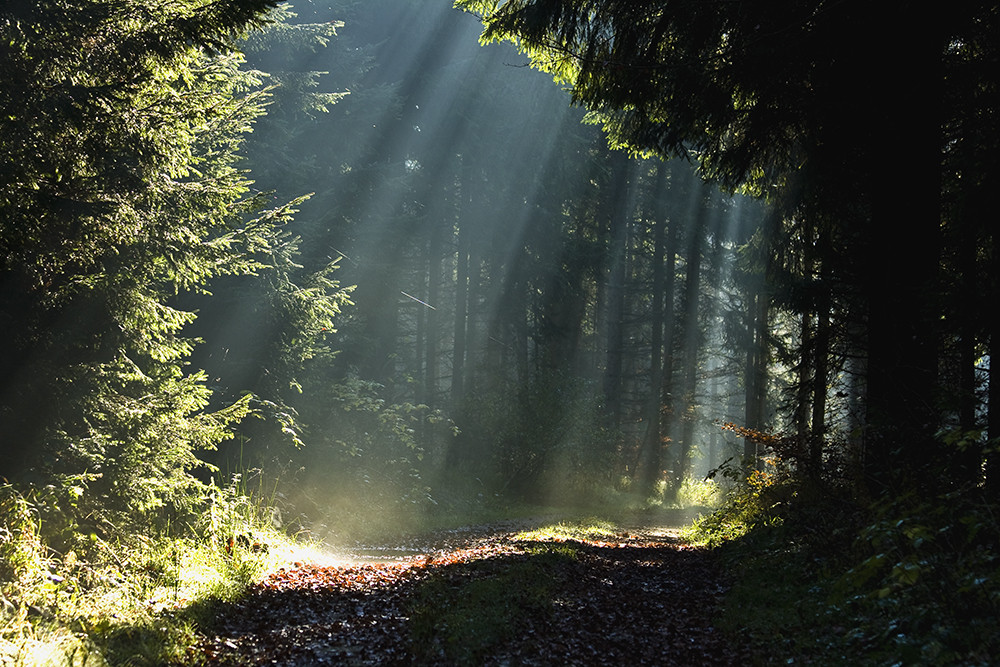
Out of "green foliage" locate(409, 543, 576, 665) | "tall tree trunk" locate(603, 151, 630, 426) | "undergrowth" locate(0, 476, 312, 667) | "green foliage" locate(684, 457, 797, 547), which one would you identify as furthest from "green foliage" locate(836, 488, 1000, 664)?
"tall tree trunk" locate(603, 151, 630, 426)

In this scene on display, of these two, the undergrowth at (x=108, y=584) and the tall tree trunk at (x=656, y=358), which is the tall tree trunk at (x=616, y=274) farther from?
the undergrowth at (x=108, y=584)

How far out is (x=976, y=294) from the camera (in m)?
5.93

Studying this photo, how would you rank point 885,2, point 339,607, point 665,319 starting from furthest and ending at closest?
point 665,319 < point 885,2 < point 339,607

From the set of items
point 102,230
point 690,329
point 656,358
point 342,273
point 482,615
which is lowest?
point 482,615

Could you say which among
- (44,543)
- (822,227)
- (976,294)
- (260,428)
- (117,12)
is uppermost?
(822,227)

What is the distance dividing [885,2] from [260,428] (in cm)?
1184

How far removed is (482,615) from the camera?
6.30 meters

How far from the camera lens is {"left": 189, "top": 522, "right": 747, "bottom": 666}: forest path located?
5527 mm

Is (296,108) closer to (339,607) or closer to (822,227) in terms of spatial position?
(822,227)

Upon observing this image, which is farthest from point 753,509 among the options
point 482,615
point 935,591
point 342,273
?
point 342,273

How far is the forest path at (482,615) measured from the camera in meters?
5.53

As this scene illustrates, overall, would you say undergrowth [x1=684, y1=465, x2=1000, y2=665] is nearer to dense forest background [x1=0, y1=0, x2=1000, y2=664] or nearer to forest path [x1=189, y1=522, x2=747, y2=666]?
dense forest background [x1=0, y1=0, x2=1000, y2=664]

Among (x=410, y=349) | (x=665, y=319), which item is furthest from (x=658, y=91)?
(x=410, y=349)

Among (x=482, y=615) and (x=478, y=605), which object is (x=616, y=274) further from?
(x=482, y=615)
